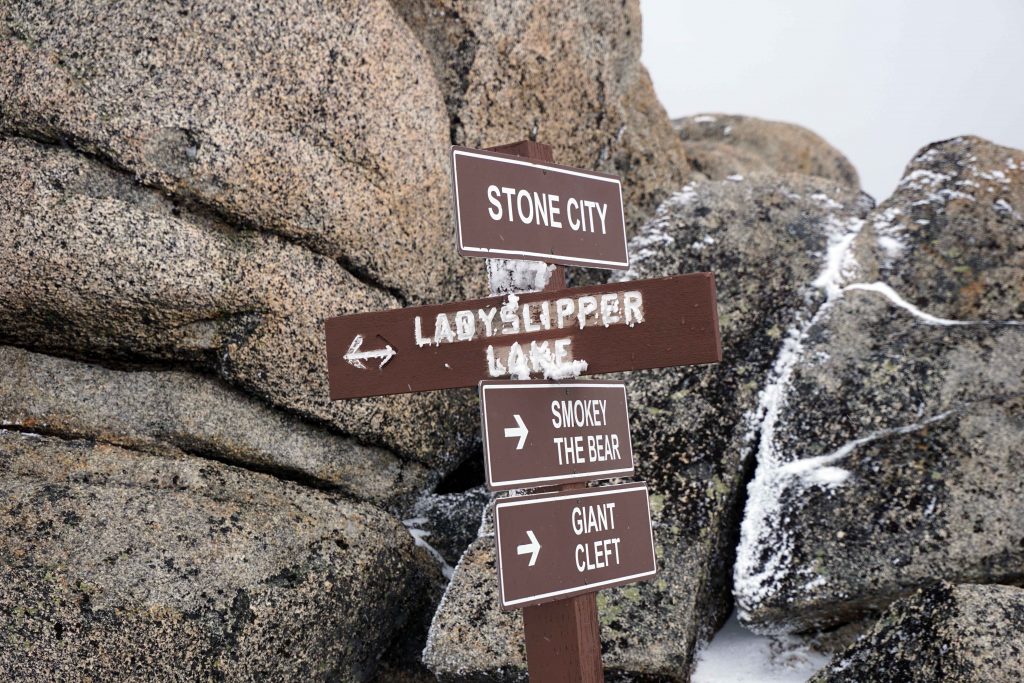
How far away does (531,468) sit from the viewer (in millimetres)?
3777

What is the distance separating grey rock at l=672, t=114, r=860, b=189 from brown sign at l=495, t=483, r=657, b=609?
8.48 m

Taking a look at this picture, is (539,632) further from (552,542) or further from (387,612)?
(387,612)

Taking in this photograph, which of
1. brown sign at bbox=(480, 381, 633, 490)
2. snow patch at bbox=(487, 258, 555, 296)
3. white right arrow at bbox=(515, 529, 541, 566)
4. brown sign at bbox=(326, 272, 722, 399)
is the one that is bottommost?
white right arrow at bbox=(515, 529, 541, 566)

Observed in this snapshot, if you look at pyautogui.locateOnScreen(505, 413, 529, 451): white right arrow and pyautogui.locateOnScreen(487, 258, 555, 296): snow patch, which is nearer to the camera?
pyautogui.locateOnScreen(505, 413, 529, 451): white right arrow

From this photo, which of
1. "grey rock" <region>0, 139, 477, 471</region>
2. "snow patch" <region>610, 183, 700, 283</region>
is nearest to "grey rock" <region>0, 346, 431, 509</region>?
"grey rock" <region>0, 139, 477, 471</region>

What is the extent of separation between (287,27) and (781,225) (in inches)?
151

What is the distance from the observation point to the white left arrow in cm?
412

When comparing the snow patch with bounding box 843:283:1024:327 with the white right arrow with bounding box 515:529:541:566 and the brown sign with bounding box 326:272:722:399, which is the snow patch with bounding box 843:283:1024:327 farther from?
the white right arrow with bounding box 515:529:541:566

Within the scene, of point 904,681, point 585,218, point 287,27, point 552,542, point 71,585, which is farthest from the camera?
point 287,27

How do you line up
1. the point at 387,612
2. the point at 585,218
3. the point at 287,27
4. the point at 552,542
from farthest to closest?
1. the point at 287,27
2. the point at 387,612
3. the point at 585,218
4. the point at 552,542

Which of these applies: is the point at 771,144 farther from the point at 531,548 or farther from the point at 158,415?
the point at 531,548

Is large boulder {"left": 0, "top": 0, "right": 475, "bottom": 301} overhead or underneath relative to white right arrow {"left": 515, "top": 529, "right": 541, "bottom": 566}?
overhead

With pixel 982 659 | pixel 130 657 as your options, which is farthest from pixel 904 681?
pixel 130 657

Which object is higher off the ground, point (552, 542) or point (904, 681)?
point (552, 542)
